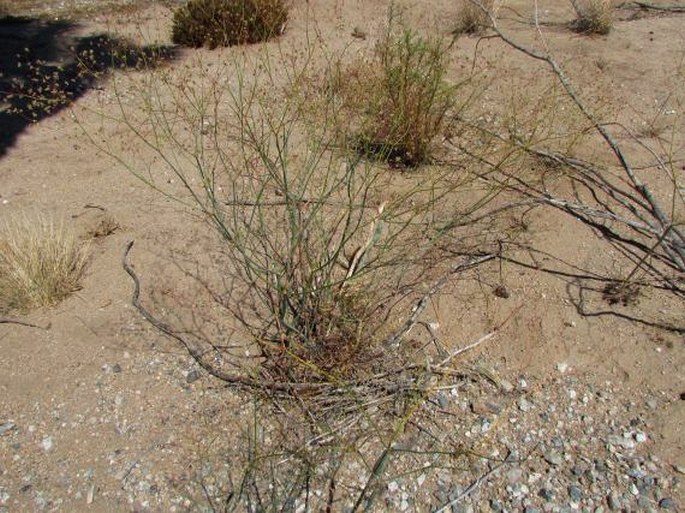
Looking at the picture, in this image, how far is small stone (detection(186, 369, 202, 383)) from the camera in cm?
309

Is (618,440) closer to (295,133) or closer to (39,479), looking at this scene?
(39,479)

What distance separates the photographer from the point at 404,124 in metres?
4.42

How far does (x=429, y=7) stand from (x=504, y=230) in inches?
201

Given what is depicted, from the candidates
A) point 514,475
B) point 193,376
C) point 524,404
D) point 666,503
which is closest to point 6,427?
point 193,376

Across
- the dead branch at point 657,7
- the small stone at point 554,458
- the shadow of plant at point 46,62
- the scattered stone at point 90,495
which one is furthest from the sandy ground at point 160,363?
the dead branch at point 657,7

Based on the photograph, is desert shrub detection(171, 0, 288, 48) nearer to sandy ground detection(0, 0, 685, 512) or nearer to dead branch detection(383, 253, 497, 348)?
sandy ground detection(0, 0, 685, 512)

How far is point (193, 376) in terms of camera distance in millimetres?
3102

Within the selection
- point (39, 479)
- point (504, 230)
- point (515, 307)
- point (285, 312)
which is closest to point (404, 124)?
point (504, 230)

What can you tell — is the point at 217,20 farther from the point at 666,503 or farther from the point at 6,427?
the point at 666,503

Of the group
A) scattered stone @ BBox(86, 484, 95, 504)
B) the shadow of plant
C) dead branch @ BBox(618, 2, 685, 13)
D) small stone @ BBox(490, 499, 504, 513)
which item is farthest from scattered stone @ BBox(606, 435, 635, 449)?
dead branch @ BBox(618, 2, 685, 13)

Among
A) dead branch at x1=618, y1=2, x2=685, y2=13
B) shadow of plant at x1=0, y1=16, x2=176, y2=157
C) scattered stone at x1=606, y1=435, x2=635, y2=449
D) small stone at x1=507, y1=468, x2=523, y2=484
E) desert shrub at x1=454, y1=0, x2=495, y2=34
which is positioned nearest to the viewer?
small stone at x1=507, y1=468, x2=523, y2=484

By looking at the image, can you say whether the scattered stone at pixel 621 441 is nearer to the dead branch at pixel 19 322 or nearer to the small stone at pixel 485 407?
the small stone at pixel 485 407

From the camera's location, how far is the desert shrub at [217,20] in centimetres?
654

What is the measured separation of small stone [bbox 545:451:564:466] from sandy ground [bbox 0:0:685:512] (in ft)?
1.00
